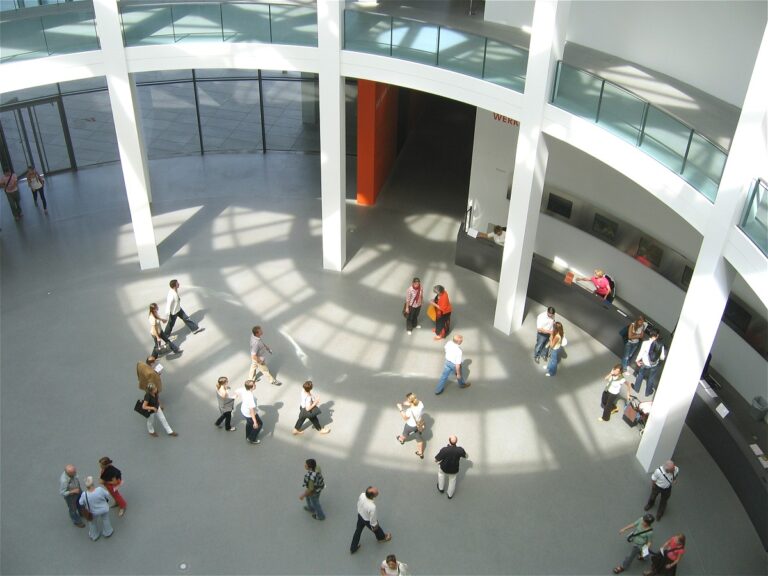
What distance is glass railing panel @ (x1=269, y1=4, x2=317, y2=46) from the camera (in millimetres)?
14773

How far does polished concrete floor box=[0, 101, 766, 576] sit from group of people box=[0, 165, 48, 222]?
43 centimetres

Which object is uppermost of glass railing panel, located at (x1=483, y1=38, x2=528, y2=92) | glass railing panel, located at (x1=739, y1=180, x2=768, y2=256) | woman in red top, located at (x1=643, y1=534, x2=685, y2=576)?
glass railing panel, located at (x1=483, y1=38, x2=528, y2=92)

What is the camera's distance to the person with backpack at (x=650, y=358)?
13133 mm

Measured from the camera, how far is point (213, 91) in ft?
77.9

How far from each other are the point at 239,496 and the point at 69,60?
8034 millimetres

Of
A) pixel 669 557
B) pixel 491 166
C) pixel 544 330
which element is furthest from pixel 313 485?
pixel 491 166

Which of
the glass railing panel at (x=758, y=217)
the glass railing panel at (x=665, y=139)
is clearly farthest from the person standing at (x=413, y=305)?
the glass railing panel at (x=758, y=217)

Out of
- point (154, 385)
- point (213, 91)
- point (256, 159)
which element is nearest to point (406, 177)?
point (256, 159)

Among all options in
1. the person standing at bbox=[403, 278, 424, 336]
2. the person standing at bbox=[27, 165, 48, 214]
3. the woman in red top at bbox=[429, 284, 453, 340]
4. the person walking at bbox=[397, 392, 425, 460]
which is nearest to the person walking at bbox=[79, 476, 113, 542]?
the person walking at bbox=[397, 392, 425, 460]

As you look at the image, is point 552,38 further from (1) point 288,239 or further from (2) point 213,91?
(2) point 213,91

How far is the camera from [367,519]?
1038cm

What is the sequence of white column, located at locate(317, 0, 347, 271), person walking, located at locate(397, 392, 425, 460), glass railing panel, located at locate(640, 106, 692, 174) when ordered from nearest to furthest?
glass railing panel, located at locate(640, 106, 692, 174), person walking, located at locate(397, 392, 425, 460), white column, located at locate(317, 0, 347, 271)

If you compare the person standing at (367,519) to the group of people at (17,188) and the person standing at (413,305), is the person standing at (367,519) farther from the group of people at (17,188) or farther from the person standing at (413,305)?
the group of people at (17,188)

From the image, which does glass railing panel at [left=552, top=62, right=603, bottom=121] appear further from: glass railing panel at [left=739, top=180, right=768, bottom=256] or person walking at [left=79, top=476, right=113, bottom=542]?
person walking at [left=79, top=476, right=113, bottom=542]
